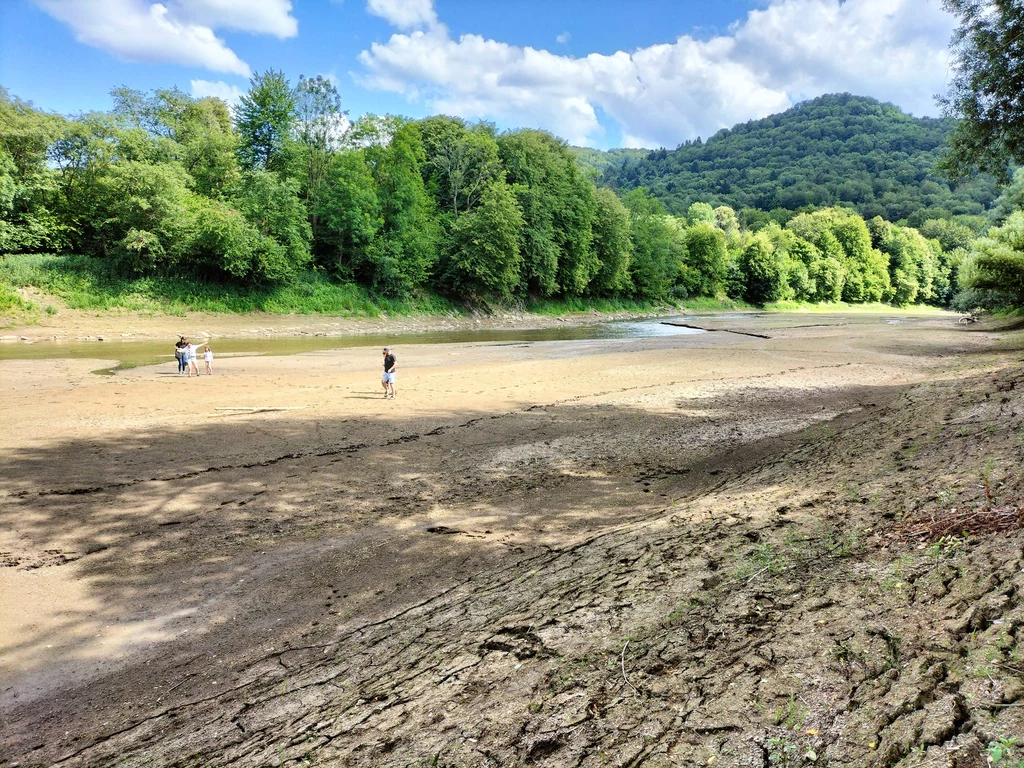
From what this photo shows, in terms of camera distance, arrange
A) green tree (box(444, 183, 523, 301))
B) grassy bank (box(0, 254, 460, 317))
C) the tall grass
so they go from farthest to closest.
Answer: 1. the tall grass
2. green tree (box(444, 183, 523, 301))
3. grassy bank (box(0, 254, 460, 317))

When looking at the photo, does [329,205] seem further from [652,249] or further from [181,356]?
[652,249]

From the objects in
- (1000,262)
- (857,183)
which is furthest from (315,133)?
(857,183)

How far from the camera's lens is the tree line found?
40156 mm

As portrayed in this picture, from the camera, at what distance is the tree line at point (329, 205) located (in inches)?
1581

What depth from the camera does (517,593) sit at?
228 inches

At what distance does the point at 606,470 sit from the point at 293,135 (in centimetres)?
5111

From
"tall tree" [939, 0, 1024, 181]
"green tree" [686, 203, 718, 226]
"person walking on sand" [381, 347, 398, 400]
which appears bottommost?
"person walking on sand" [381, 347, 398, 400]

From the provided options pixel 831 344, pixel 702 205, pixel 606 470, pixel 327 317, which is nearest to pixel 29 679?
pixel 606 470

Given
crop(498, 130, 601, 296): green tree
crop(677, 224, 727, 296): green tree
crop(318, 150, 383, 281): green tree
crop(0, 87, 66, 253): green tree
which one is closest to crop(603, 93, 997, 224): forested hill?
crop(677, 224, 727, 296): green tree

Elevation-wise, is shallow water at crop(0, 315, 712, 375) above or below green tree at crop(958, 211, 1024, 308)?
below

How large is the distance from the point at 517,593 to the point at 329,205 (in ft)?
164

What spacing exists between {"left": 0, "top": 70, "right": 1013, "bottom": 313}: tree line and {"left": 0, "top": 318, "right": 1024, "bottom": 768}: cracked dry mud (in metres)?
33.0

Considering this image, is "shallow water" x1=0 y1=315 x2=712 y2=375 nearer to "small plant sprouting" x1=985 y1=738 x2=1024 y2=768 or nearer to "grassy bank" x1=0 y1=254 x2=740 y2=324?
"grassy bank" x1=0 y1=254 x2=740 y2=324

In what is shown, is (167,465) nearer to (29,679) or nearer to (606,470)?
(29,679)
